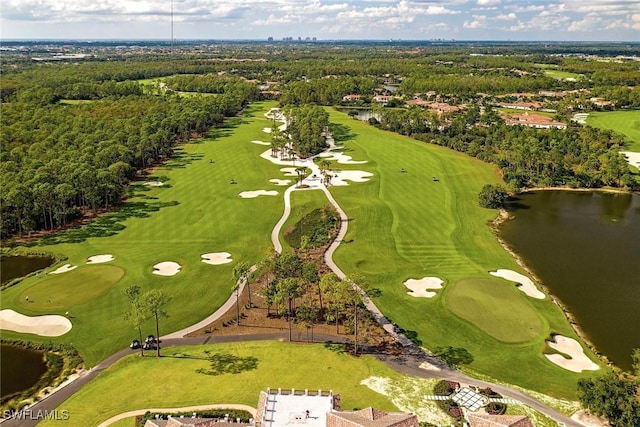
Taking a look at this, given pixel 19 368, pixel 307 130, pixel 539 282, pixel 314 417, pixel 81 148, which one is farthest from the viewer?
pixel 307 130

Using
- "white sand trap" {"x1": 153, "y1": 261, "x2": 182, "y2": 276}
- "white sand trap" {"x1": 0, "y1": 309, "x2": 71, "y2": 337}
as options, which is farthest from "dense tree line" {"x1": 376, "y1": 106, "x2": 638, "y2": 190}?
"white sand trap" {"x1": 0, "y1": 309, "x2": 71, "y2": 337}

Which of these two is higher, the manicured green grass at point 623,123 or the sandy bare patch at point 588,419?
the manicured green grass at point 623,123

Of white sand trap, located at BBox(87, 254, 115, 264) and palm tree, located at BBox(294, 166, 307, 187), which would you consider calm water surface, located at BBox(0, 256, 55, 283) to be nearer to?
white sand trap, located at BBox(87, 254, 115, 264)

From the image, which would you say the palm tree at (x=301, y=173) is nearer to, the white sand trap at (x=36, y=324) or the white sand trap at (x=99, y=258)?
the white sand trap at (x=99, y=258)

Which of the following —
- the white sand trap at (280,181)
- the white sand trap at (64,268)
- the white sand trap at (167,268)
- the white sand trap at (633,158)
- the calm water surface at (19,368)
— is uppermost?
the white sand trap at (633,158)

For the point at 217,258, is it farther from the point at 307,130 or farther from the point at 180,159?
the point at 307,130

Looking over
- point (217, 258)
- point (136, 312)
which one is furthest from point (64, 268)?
point (136, 312)

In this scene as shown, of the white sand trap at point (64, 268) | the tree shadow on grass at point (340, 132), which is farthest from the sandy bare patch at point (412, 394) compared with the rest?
the tree shadow on grass at point (340, 132)

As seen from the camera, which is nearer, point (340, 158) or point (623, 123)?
point (340, 158)
